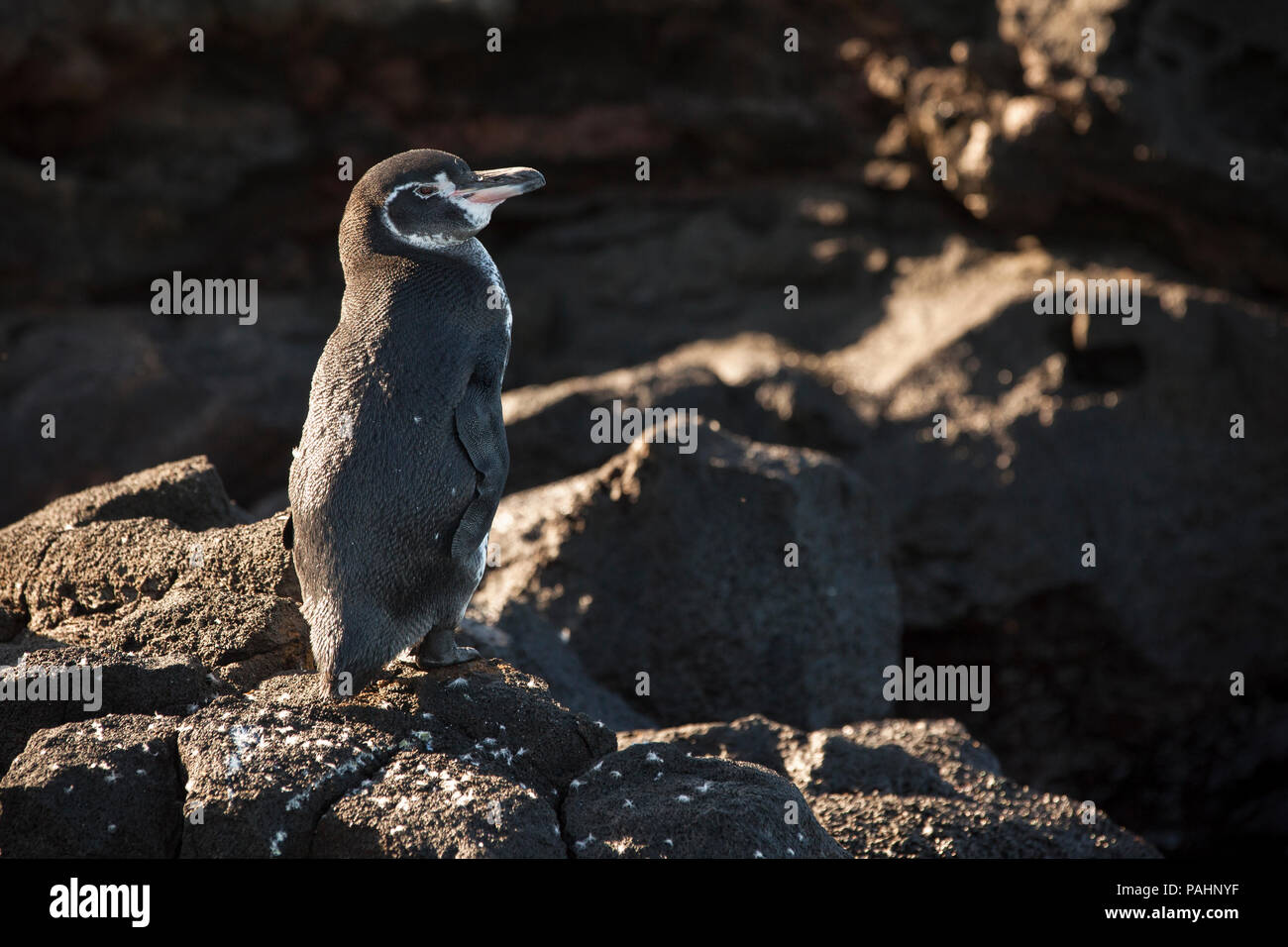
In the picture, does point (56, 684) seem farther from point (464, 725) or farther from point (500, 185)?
point (500, 185)

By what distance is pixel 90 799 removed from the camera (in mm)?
3967

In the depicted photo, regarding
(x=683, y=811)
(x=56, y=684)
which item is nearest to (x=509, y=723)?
(x=683, y=811)

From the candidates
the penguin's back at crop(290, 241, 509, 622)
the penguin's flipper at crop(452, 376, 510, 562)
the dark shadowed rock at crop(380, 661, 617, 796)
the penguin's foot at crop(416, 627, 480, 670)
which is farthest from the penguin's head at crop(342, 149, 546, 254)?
the dark shadowed rock at crop(380, 661, 617, 796)

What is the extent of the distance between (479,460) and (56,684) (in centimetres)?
157

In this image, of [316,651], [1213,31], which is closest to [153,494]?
[316,651]

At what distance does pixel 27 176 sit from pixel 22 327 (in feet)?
4.37

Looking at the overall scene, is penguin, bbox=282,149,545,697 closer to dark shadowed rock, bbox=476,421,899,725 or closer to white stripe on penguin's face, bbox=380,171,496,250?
white stripe on penguin's face, bbox=380,171,496,250

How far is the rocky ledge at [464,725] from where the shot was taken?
3938mm

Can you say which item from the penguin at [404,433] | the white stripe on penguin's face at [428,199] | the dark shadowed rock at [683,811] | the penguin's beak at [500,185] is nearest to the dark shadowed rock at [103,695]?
the penguin at [404,433]

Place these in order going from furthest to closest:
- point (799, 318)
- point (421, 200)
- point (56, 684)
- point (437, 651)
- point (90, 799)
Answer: point (799, 318) → point (421, 200) → point (437, 651) → point (56, 684) → point (90, 799)

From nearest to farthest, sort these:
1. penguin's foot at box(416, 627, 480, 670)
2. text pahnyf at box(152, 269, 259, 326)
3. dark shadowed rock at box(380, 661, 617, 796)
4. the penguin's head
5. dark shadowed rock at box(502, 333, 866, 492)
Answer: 1. dark shadowed rock at box(380, 661, 617, 796)
2. penguin's foot at box(416, 627, 480, 670)
3. the penguin's head
4. dark shadowed rock at box(502, 333, 866, 492)
5. text pahnyf at box(152, 269, 259, 326)

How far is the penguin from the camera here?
177 inches

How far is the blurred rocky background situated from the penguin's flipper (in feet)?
6.01
